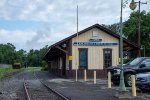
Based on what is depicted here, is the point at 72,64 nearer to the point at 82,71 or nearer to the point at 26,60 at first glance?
the point at 82,71

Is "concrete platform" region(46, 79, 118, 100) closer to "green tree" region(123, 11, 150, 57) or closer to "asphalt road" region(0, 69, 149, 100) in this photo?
"asphalt road" region(0, 69, 149, 100)

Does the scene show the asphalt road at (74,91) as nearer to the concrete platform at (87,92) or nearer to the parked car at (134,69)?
the concrete platform at (87,92)

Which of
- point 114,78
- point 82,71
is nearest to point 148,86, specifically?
point 114,78

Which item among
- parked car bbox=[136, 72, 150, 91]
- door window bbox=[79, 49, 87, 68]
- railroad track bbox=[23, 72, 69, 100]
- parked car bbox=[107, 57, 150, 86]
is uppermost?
door window bbox=[79, 49, 87, 68]

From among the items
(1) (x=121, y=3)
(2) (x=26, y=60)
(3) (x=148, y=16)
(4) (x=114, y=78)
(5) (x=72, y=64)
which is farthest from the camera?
(2) (x=26, y=60)

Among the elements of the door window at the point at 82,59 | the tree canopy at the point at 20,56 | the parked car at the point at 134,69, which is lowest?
the parked car at the point at 134,69

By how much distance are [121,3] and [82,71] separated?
70.1 feet

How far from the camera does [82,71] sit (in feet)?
131

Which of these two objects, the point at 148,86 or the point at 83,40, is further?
the point at 83,40

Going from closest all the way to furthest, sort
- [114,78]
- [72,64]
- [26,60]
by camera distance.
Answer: [114,78], [72,64], [26,60]

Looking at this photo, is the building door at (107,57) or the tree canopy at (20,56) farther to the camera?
the tree canopy at (20,56)

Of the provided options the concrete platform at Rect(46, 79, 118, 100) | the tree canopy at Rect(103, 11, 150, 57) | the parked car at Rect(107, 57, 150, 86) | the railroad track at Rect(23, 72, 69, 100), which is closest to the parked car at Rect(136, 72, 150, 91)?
the concrete platform at Rect(46, 79, 118, 100)

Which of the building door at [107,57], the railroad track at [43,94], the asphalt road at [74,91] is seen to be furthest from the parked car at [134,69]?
the building door at [107,57]

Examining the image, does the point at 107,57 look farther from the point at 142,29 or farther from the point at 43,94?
the point at 142,29
